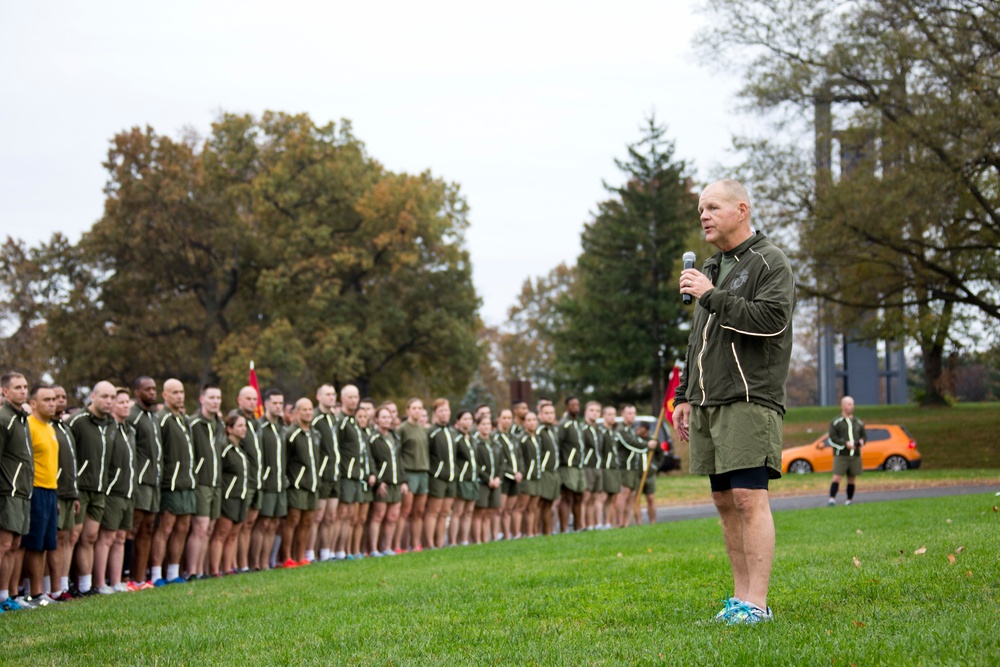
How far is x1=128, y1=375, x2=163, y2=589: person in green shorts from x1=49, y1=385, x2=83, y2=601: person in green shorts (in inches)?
36.1

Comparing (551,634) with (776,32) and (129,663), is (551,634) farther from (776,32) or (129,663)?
(776,32)

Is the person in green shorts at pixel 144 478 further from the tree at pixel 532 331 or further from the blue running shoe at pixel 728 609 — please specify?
the tree at pixel 532 331

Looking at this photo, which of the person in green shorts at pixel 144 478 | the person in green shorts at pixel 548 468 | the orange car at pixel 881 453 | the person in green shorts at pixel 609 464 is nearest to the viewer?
the person in green shorts at pixel 144 478

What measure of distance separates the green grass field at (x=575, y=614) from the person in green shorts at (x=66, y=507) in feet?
4.47

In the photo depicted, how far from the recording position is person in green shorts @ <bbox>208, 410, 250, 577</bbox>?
14.4 m

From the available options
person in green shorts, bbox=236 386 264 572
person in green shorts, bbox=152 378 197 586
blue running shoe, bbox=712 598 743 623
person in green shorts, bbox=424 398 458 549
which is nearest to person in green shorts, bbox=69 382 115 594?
person in green shorts, bbox=152 378 197 586

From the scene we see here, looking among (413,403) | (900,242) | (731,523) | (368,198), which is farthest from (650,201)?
(731,523)

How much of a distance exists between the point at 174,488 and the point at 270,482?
1885 mm

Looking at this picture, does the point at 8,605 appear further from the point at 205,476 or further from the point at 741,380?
the point at 741,380

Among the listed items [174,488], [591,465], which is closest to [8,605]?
[174,488]

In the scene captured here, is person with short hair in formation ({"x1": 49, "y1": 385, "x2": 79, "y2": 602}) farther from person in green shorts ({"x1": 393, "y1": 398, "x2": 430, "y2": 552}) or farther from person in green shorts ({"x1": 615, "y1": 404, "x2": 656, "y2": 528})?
→ person in green shorts ({"x1": 615, "y1": 404, "x2": 656, "y2": 528})

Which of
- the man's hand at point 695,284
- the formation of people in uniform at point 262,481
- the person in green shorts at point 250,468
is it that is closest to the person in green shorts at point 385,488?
the formation of people in uniform at point 262,481

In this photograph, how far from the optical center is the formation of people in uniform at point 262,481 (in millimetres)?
11648

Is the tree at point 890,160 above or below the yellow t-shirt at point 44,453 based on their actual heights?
above
